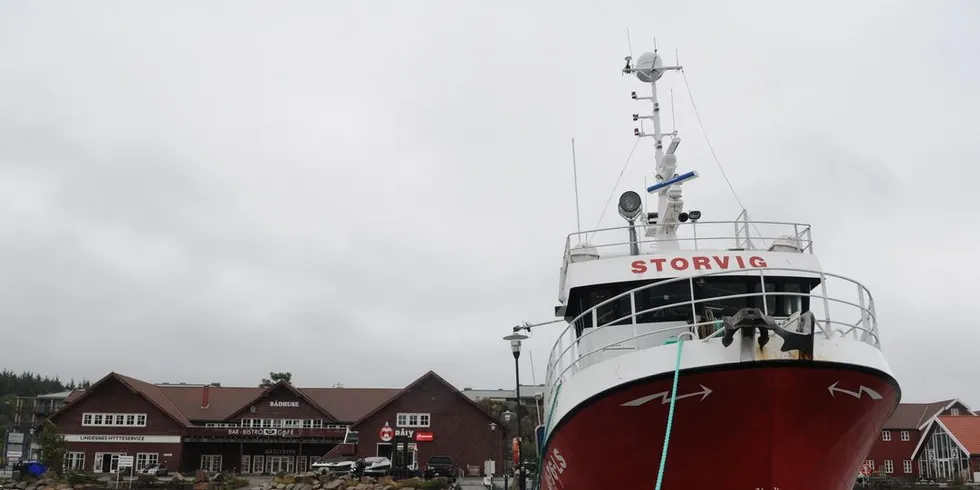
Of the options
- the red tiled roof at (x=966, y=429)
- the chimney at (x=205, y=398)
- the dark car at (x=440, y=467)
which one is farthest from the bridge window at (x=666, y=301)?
the red tiled roof at (x=966, y=429)

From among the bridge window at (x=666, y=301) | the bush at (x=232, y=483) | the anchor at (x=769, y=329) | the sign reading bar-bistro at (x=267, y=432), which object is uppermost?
the bridge window at (x=666, y=301)

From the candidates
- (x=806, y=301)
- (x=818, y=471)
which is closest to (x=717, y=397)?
(x=818, y=471)

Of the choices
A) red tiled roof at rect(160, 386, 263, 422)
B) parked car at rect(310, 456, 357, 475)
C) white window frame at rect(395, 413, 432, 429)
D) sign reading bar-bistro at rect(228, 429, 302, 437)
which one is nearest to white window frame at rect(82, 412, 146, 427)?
red tiled roof at rect(160, 386, 263, 422)

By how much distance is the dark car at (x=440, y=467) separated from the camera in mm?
41250

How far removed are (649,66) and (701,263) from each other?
6405mm

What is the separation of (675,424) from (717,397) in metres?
0.63

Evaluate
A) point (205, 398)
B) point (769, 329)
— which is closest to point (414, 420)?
point (205, 398)

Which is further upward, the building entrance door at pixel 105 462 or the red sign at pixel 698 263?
the red sign at pixel 698 263

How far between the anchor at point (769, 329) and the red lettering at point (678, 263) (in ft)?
13.1

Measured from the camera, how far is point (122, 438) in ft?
164

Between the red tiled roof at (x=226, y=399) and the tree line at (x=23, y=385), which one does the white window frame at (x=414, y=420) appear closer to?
the red tiled roof at (x=226, y=399)

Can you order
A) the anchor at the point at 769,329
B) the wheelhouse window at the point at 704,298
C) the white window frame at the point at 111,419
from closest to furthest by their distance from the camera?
the anchor at the point at 769,329 → the wheelhouse window at the point at 704,298 → the white window frame at the point at 111,419

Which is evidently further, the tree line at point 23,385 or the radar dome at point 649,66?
→ the tree line at point 23,385

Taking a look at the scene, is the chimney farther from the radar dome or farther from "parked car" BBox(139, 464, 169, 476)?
the radar dome
